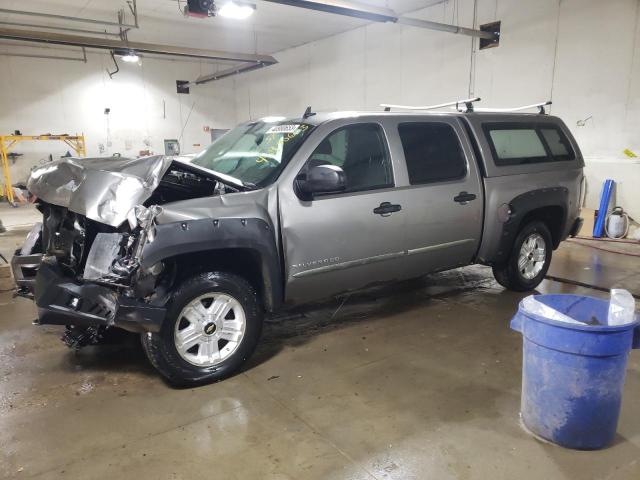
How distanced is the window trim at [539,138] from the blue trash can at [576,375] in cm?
220

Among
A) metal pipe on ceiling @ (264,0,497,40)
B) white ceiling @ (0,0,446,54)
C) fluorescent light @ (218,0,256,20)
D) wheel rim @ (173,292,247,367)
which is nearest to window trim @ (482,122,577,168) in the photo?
wheel rim @ (173,292,247,367)

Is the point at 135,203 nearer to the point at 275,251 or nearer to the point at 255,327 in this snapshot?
the point at 275,251

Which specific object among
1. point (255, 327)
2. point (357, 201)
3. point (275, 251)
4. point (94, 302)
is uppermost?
point (357, 201)

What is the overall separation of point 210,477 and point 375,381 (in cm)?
129

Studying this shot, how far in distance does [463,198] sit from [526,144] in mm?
1211

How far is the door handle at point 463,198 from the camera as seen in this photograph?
4074 mm

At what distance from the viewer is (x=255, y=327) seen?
320cm

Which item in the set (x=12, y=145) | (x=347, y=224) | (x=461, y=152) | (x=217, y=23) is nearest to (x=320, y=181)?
(x=347, y=224)

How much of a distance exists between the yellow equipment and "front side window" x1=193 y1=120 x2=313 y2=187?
1140 centimetres

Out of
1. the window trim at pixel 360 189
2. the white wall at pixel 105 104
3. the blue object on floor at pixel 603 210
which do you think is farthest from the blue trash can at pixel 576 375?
the white wall at pixel 105 104

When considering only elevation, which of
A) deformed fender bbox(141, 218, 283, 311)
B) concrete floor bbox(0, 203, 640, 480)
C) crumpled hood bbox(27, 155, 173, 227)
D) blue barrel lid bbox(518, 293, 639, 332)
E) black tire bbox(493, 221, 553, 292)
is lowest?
concrete floor bbox(0, 203, 640, 480)

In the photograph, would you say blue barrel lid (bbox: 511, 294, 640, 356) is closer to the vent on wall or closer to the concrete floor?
the concrete floor

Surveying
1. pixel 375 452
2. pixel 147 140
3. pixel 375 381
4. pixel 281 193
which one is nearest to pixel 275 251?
pixel 281 193

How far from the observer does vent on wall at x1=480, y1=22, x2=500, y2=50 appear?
9414 millimetres
